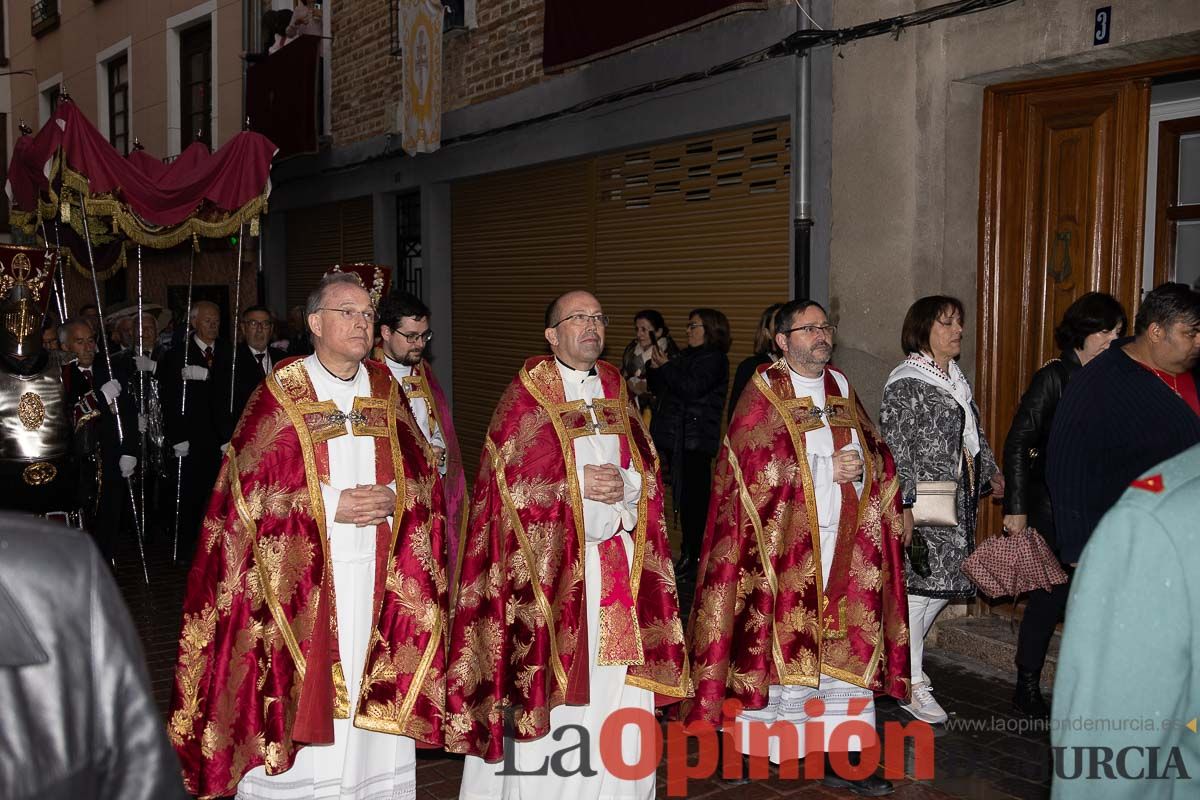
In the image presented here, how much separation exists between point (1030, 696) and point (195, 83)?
16.1 m

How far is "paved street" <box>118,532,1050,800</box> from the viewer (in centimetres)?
491

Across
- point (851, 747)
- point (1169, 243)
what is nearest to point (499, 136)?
point (1169, 243)

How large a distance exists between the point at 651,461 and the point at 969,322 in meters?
3.15

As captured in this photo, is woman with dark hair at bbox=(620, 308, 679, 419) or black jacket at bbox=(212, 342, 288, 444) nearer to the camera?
woman with dark hair at bbox=(620, 308, 679, 419)

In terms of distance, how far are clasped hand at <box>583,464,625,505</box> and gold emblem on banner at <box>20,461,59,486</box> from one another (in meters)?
4.20

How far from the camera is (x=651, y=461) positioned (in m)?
4.81

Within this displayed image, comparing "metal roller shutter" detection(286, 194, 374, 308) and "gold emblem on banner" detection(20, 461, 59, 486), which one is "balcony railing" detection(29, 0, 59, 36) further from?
"gold emblem on banner" detection(20, 461, 59, 486)

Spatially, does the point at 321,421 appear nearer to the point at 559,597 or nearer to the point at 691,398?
the point at 559,597

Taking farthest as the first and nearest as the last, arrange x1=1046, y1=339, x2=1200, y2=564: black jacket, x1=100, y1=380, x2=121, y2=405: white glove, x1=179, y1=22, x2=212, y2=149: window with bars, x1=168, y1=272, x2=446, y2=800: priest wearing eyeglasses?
x1=179, y1=22, x2=212, y2=149: window with bars, x1=100, y1=380, x2=121, y2=405: white glove, x1=1046, y1=339, x2=1200, y2=564: black jacket, x1=168, y1=272, x2=446, y2=800: priest wearing eyeglasses

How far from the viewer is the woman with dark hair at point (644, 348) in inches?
349

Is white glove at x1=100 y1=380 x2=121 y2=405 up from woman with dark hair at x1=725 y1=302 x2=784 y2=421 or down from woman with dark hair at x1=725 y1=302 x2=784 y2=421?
down

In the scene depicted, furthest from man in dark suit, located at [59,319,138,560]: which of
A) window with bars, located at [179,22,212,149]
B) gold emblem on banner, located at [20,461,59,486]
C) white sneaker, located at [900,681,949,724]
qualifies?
window with bars, located at [179,22,212,149]

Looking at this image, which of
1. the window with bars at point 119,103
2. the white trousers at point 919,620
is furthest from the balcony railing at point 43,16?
the white trousers at point 919,620

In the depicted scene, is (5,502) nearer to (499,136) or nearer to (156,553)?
(156,553)
